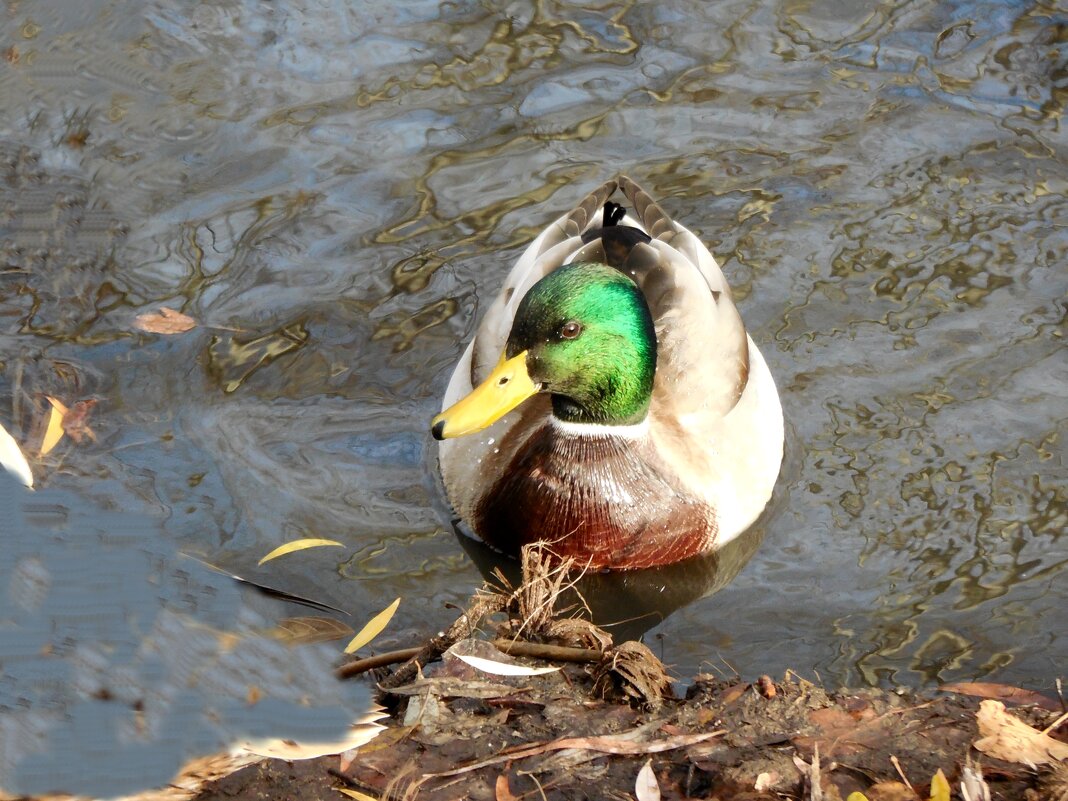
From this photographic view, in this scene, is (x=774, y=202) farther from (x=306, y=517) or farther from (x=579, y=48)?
(x=306, y=517)

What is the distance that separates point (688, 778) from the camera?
362 cm

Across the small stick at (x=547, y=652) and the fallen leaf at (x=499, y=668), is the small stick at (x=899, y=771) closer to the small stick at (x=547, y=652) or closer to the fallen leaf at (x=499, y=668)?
the small stick at (x=547, y=652)

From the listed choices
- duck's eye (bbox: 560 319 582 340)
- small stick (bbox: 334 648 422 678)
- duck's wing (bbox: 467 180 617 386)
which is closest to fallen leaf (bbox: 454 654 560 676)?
small stick (bbox: 334 648 422 678)

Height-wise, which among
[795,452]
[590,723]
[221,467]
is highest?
[590,723]

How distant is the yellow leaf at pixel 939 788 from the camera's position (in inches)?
136

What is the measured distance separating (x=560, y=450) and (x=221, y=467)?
4.60ft

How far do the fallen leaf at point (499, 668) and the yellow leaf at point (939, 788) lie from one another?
3.76 feet

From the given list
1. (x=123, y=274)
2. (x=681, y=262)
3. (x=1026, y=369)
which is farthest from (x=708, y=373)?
(x=123, y=274)

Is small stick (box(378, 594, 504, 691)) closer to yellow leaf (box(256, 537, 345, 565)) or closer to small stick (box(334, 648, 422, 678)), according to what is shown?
small stick (box(334, 648, 422, 678))

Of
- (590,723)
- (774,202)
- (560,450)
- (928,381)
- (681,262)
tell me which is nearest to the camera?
(590,723)

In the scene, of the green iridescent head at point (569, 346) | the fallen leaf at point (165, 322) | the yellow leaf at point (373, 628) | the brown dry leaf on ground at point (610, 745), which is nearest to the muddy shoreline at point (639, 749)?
the brown dry leaf on ground at point (610, 745)

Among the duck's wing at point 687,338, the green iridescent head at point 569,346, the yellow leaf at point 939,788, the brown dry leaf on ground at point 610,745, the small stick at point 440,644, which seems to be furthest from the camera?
the duck's wing at point 687,338

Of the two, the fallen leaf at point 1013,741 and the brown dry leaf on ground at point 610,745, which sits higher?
the brown dry leaf on ground at point 610,745

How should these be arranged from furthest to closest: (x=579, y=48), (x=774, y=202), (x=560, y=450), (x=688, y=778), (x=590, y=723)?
(x=579, y=48)
(x=774, y=202)
(x=560, y=450)
(x=590, y=723)
(x=688, y=778)
